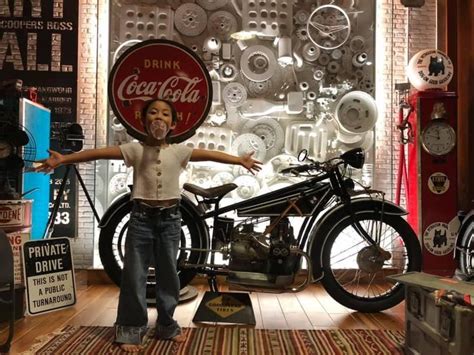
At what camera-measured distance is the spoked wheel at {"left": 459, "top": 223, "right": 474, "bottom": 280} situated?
445 cm

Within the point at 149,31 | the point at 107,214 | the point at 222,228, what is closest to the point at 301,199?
the point at 222,228

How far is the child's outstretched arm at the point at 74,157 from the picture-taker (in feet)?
9.75

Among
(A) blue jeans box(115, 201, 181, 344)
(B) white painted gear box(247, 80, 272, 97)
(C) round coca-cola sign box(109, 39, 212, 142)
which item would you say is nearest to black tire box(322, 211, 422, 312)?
(A) blue jeans box(115, 201, 181, 344)

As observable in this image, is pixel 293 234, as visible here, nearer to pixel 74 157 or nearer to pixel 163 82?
pixel 163 82

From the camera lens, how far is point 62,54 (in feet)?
17.2

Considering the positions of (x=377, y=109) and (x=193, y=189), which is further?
(x=377, y=109)

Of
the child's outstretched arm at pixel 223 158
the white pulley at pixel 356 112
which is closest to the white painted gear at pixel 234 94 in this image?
the white pulley at pixel 356 112

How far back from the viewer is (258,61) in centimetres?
538

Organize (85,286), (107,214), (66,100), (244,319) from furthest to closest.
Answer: (66,100)
(85,286)
(107,214)
(244,319)

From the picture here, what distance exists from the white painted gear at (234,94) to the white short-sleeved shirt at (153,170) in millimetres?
2344

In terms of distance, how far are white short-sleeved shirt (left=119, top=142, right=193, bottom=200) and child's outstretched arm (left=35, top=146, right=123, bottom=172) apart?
0.07 m

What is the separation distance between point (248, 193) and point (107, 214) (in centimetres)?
182

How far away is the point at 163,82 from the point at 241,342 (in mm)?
2032

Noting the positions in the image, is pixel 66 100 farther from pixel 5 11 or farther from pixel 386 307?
pixel 386 307
